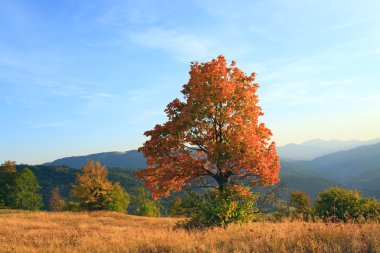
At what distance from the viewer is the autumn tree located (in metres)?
55.8

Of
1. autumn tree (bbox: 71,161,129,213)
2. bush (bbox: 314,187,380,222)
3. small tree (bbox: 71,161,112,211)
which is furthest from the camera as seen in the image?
autumn tree (bbox: 71,161,129,213)

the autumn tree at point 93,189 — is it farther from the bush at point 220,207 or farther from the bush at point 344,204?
the bush at point 220,207

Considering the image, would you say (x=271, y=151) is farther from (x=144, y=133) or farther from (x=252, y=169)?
(x=144, y=133)

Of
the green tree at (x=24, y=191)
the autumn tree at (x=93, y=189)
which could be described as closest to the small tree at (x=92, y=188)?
the autumn tree at (x=93, y=189)

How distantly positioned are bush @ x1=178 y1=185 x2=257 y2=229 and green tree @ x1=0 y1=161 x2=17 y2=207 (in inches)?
2355

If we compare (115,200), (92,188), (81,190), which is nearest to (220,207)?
(81,190)

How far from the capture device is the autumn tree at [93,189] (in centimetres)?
5581

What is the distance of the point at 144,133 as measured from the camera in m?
20.2

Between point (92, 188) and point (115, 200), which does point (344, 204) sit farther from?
point (115, 200)

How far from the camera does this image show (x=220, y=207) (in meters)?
16.9

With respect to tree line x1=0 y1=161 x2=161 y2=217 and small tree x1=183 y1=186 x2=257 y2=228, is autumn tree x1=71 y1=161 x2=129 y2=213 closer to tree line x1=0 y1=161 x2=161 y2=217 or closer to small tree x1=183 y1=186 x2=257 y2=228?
tree line x1=0 y1=161 x2=161 y2=217

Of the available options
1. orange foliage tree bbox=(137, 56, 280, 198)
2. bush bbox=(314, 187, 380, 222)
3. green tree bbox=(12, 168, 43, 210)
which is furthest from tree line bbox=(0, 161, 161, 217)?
orange foliage tree bbox=(137, 56, 280, 198)

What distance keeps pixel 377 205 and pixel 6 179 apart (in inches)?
2612

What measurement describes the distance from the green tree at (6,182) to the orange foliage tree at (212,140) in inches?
2267
